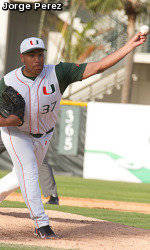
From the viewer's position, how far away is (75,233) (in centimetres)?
491

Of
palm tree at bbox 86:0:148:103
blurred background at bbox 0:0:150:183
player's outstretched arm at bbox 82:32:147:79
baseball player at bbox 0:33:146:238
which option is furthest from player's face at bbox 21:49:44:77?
palm tree at bbox 86:0:148:103

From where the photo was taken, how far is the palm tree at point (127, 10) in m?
14.8

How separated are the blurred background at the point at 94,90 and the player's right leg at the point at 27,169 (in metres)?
4.67

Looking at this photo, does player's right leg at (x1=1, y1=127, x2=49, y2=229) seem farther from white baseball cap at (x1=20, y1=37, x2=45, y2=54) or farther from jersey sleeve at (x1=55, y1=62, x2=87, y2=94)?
white baseball cap at (x1=20, y1=37, x2=45, y2=54)

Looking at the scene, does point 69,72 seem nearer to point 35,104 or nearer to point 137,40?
point 35,104

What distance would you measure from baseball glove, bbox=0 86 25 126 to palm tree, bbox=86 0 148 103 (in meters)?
10.5

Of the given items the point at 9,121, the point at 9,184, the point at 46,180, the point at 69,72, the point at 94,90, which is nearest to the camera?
the point at 9,121

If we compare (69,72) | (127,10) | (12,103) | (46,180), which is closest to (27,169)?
(12,103)

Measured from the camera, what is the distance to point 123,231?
5234mm

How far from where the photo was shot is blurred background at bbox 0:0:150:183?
12133 millimetres

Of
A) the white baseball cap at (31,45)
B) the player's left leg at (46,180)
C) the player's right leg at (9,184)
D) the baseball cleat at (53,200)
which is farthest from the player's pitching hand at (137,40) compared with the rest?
the baseball cleat at (53,200)

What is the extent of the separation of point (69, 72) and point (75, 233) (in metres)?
1.63

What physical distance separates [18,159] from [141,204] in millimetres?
5145

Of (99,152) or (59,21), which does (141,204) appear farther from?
(59,21)
